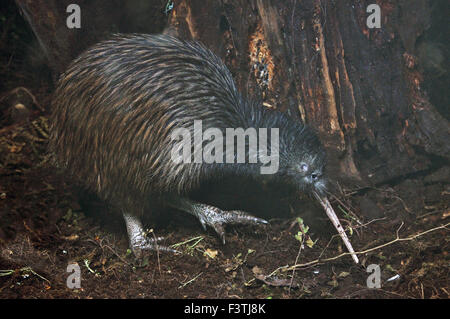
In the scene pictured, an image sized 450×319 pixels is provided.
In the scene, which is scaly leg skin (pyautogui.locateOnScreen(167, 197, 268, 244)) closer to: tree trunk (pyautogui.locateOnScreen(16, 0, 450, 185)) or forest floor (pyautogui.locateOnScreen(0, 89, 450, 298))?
forest floor (pyautogui.locateOnScreen(0, 89, 450, 298))

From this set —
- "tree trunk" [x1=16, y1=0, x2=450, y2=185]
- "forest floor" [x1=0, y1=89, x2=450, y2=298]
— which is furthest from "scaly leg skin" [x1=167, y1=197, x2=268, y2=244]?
"tree trunk" [x1=16, y1=0, x2=450, y2=185]

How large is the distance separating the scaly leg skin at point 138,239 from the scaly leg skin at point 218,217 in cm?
25

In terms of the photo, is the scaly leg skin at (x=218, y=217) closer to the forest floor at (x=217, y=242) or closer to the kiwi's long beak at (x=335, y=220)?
the forest floor at (x=217, y=242)

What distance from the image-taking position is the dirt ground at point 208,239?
2318 millimetres

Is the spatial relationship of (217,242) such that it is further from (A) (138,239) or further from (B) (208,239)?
(A) (138,239)

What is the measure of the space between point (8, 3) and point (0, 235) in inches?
67.7

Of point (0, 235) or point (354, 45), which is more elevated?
point (354, 45)

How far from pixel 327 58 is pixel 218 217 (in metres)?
1.20

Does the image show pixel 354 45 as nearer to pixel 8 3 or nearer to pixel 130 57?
pixel 130 57

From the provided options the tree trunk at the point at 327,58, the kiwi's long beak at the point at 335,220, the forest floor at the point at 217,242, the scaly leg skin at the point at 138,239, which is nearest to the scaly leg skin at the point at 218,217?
the forest floor at the point at 217,242

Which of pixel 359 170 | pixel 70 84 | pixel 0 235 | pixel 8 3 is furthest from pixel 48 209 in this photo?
pixel 359 170

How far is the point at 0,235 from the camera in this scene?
2662 mm
